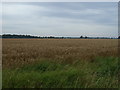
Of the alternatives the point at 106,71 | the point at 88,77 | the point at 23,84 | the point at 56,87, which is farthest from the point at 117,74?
the point at 23,84

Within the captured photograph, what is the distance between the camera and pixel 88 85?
4.99 meters

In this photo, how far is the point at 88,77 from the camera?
18.1 feet

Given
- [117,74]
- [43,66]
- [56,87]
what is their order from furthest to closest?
[43,66] < [117,74] < [56,87]

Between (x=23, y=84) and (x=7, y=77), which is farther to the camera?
(x=7, y=77)

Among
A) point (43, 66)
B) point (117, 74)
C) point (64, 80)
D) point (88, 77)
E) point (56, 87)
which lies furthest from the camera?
point (43, 66)

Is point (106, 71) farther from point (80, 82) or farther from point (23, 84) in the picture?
point (23, 84)

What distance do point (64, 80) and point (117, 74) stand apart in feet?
6.88

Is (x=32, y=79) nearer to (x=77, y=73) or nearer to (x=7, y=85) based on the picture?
(x=7, y=85)

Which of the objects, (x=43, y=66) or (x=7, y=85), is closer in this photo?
(x=7, y=85)

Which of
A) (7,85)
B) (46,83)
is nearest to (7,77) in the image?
(7,85)

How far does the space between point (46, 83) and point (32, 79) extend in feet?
1.48

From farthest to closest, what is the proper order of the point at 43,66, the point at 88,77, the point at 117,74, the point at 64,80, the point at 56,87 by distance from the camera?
the point at 43,66 < the point at 117,74 < the point at 88,77 < the point at 64,80 < the point at 56,87

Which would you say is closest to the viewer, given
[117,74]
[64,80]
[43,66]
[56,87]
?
[56,87]

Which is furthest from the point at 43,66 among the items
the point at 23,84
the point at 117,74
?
the point at 117,74
